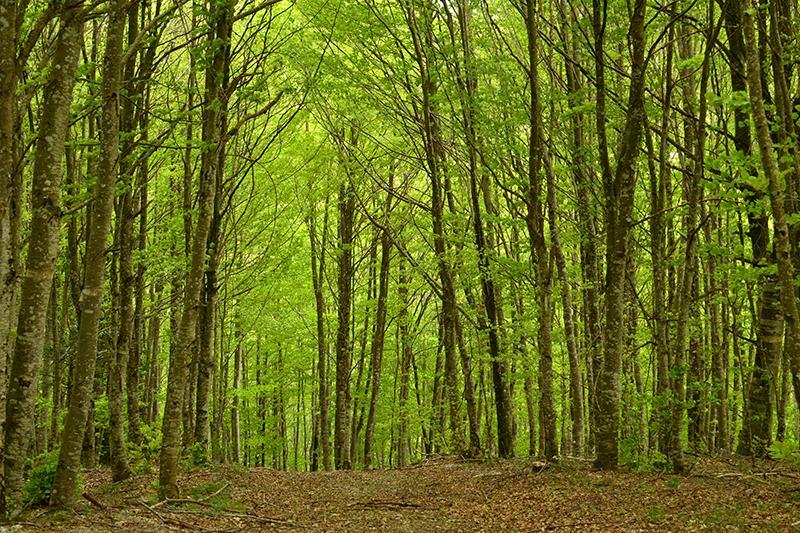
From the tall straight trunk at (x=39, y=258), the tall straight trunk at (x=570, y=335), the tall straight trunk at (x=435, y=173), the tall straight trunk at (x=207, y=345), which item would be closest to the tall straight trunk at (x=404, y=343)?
the tall straight trunk at (x=435, y=173)

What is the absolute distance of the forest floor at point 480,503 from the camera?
22.7ft

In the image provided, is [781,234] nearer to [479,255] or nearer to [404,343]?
[479,255]

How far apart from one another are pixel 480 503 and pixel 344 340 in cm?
1065

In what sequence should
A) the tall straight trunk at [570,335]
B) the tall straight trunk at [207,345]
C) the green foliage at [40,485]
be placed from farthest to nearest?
1. the tall straight trunk at [207,345]
2. the tall straight trunk at [570,335]
3. the green foliage at [40,485]

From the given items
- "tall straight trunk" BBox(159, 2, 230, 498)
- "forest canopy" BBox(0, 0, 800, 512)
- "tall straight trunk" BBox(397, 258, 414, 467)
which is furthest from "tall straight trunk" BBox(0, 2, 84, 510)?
"tall straight trunk" BBox(397, 258, 414, 467)

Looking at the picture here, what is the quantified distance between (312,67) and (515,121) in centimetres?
537

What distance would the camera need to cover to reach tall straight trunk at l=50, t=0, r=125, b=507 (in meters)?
7.25

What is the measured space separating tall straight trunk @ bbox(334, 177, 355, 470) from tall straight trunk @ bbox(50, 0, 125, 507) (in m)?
10.6

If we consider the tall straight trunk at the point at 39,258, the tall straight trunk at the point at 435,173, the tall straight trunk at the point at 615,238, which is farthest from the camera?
the tall straight trunk at the point at 435,173

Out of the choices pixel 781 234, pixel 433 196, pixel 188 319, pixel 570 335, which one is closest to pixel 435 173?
pixel 433 196

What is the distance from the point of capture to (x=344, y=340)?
788 inches

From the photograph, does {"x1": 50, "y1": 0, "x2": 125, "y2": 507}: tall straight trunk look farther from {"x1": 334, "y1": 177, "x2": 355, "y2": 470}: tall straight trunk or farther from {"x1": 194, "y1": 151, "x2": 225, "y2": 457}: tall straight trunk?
{"x1": 334, "y1": 177, "x2": 355, "y2": 470}: tall straight trunk

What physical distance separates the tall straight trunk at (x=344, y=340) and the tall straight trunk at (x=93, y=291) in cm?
1059

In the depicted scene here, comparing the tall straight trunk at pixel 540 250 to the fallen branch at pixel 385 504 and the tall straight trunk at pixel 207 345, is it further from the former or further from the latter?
the tall straight trunk at pixel 207 345
